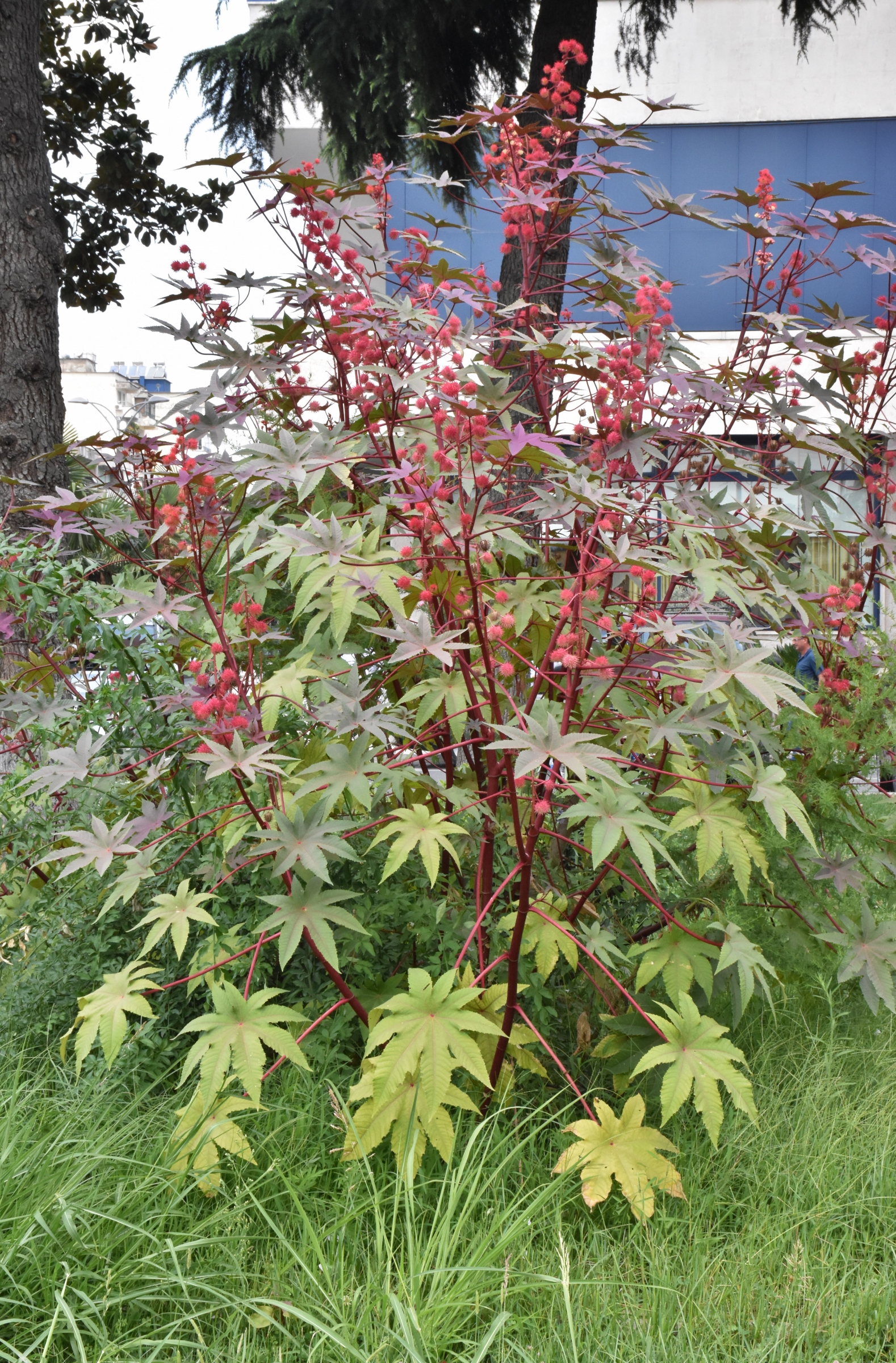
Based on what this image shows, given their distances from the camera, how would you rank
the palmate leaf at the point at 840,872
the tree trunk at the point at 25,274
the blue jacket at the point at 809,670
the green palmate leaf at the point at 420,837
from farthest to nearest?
the tree trunk at the point at 25,274, the blue jacket at the point at 809,670, the palmate leaf at the point at 840,872, the green palmate leaf at the point at 420,837

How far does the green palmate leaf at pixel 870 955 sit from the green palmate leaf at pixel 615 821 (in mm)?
712

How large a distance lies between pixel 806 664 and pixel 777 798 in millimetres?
2403

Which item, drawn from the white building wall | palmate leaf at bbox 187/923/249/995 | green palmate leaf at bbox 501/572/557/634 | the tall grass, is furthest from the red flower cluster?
the white building wall

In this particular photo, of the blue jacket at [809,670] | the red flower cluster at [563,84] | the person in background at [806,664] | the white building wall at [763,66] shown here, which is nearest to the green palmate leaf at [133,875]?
the person in background at [806,664]

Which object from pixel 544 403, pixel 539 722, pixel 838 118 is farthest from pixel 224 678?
pixel 838 118

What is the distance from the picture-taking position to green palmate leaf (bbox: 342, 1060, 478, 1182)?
5.92 ft

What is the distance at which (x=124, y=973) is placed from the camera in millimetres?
1979

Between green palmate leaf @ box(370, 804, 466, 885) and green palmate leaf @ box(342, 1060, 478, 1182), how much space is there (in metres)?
0.35

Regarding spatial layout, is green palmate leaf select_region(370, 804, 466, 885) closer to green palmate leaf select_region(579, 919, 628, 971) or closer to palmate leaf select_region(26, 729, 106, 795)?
green palmate leaf select_region(579, 919, 628, 971)

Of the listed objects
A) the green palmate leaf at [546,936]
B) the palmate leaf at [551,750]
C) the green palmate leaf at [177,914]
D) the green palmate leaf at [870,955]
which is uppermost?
the palmate leaf at [551,750]

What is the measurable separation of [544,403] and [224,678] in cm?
118

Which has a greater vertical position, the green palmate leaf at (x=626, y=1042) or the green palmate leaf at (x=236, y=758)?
the green palmate leaf at (x=236, y=758)

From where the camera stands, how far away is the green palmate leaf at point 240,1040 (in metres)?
1.80

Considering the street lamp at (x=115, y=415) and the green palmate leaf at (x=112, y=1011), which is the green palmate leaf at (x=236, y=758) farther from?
the street lamp at (x=115, y=415)
